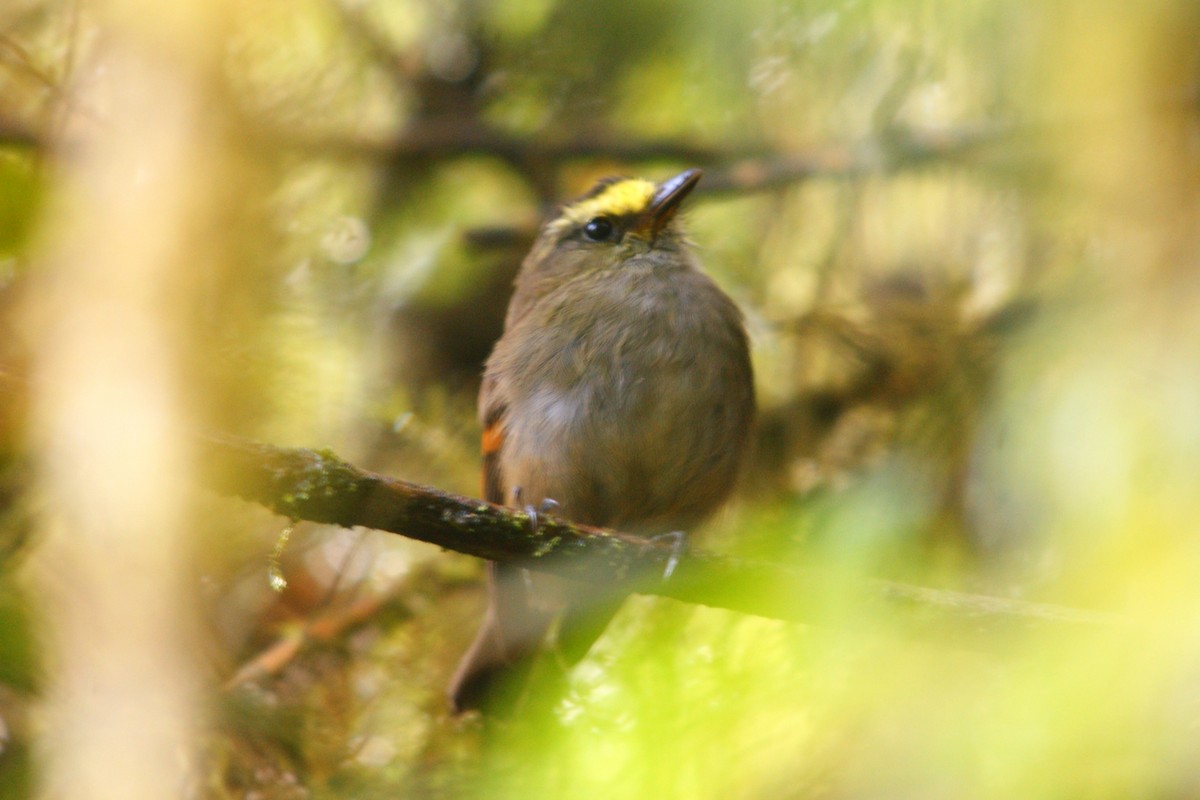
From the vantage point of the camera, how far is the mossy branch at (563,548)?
218cm

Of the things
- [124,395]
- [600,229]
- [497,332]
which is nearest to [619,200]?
[600,229]

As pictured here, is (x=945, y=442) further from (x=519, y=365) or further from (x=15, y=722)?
(x=15, y=722)

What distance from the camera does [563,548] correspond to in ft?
8.21

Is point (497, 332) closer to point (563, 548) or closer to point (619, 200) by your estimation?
point (619, 200)

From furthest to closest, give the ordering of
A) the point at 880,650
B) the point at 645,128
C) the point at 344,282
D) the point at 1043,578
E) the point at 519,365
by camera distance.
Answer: the point at 645,128
the point at 344,282
the point at 519,365
the point at 1043,578
the point at 880,650

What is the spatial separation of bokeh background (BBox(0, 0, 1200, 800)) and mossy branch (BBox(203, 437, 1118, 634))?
→ 5 centimetres

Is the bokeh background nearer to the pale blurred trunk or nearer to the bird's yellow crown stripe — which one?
the pale blurred trunk

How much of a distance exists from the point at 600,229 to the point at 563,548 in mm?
1608

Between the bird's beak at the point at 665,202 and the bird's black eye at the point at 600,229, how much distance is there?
4.0 inches

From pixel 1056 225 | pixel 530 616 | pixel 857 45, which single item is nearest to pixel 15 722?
pixel 530 616

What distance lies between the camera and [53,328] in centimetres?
334

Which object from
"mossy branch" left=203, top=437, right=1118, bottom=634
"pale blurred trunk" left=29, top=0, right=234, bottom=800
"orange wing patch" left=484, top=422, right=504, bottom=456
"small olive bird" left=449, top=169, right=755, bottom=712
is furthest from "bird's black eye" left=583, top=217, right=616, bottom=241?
"mossy branch" left=203, top=437, right=1118, bottom=634

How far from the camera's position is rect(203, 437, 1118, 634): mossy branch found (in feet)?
7.14

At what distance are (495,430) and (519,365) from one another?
223mm
